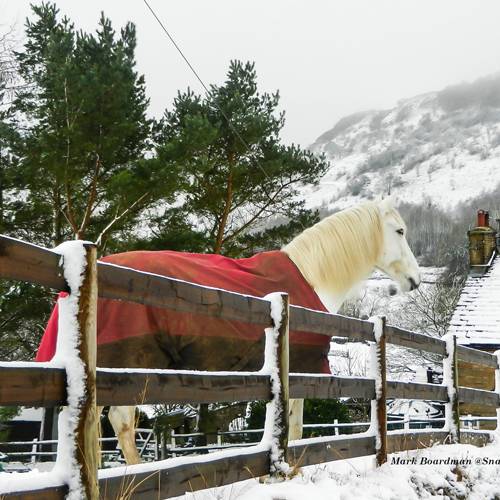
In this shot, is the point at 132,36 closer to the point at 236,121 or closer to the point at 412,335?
the point at 236,121

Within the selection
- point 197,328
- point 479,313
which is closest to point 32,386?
point 197,328

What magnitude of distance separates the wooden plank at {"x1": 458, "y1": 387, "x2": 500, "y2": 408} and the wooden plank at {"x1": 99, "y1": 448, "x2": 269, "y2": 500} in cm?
398

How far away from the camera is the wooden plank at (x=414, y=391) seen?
17.4 ft

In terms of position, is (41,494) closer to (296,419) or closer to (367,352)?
(296,419)

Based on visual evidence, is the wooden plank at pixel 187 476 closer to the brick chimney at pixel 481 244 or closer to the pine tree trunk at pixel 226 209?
the pine tree trunk at pixel 226 209

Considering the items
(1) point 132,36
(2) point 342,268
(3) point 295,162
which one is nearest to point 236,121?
(3) point 295,162

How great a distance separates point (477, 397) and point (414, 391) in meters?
2.03

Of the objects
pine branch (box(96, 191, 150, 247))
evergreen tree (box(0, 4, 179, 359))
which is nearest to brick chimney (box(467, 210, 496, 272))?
evergreen tree (box(0, 4, 179, 359))

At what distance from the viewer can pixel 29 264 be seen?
2.20 meters

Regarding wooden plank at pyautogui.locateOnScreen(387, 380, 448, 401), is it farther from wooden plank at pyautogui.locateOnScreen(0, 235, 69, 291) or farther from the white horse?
wooden plank at pyautogui.locateOnScreen(0, 235, 69, 291)

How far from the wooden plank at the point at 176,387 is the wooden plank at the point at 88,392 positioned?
140 millimetres

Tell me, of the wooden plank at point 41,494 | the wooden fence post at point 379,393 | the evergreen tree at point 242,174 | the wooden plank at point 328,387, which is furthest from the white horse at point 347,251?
the evergreen tree at point 242,174

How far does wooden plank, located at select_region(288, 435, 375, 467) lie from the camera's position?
12.8ft

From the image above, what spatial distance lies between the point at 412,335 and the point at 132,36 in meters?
13.1
